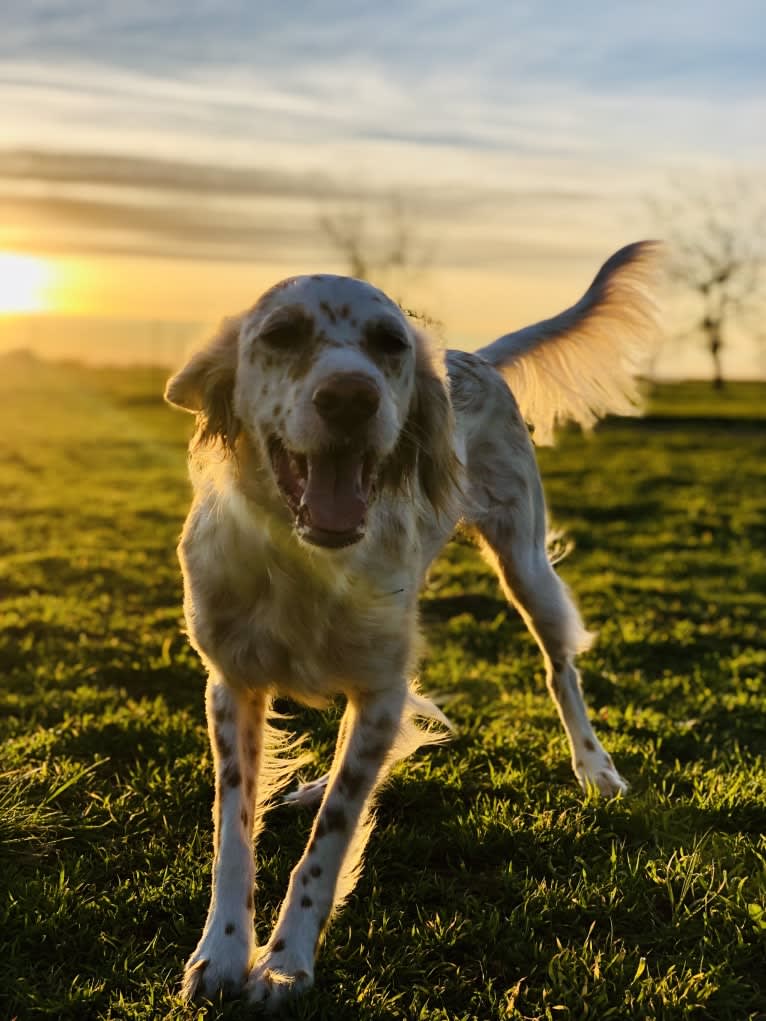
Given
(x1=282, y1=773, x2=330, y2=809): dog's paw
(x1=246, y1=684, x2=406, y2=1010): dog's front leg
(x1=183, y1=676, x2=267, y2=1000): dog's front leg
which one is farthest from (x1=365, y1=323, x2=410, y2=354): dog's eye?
(x1=282, y1=773, x2=330, y2=809): dog's paw

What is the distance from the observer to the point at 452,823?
12.8 ft

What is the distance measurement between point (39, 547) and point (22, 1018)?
6468 mm

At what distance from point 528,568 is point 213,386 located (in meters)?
2.07

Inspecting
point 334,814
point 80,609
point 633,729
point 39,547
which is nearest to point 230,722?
point 334,814

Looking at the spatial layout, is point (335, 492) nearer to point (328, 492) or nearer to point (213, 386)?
point (328, 492)

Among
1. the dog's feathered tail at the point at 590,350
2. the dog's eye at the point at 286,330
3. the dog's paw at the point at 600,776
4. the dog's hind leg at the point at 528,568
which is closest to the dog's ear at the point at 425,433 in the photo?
the dog's eye at the point at 286,330

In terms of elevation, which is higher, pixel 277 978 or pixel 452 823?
pixel 277 978

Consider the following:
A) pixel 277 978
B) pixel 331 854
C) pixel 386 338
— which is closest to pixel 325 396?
pixel 386 338

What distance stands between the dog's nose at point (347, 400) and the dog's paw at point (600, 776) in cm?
207

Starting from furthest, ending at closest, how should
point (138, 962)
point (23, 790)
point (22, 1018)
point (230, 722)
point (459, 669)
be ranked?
point (459, 669) < point (23, 790) < point (230, 722) < point (138, 962) < point (22, 1018)

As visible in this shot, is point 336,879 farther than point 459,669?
No

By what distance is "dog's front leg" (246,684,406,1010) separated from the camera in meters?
2.96

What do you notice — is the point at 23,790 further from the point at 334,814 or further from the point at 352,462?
the point at 352,462

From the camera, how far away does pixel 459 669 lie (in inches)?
232
